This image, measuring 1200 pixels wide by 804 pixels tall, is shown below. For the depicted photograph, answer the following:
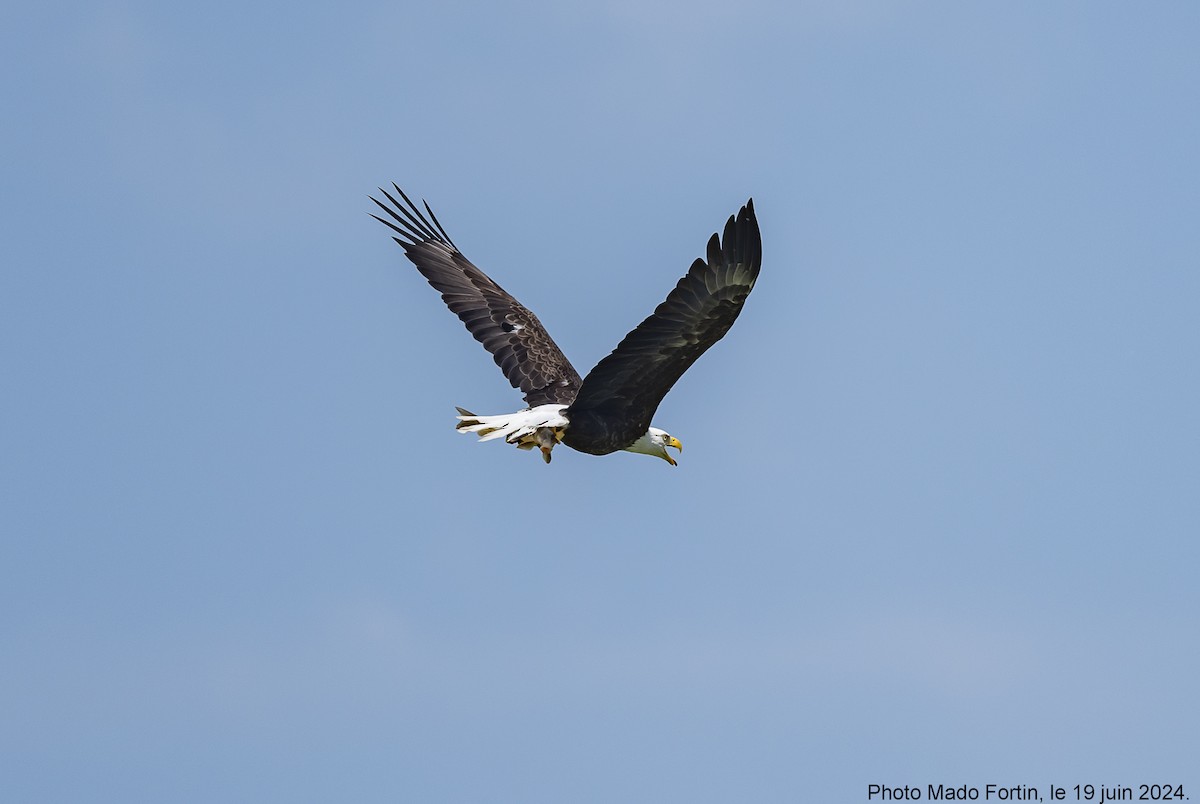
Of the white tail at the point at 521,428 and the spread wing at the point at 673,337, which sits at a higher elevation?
the spread wing at the point at 673,337

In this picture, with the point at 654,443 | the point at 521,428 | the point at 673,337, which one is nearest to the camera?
the point at 673,337

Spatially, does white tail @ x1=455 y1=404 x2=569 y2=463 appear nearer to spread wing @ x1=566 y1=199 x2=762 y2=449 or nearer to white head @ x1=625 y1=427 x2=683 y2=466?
spread wing @ x1=566 y1=199 x2=762 y2=449

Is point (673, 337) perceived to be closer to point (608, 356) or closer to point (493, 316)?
point (608, 356)

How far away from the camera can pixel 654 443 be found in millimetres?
14781

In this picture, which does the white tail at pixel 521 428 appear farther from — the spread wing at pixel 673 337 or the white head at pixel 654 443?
the white head at pixel 654 443

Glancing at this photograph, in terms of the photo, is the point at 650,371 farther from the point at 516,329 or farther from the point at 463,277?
the point at 463,277

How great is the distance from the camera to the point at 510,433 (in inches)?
550

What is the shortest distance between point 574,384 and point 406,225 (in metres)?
3.28

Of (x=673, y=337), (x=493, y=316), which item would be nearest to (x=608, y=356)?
(x=673, y=337)

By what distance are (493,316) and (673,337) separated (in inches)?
157

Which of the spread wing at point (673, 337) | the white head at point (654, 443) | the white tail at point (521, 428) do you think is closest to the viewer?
the spread wing at point (673, 337)

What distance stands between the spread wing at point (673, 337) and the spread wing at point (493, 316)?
1.49 metres

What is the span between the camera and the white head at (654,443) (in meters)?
14.7

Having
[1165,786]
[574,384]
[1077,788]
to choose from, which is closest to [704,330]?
[574,384]
